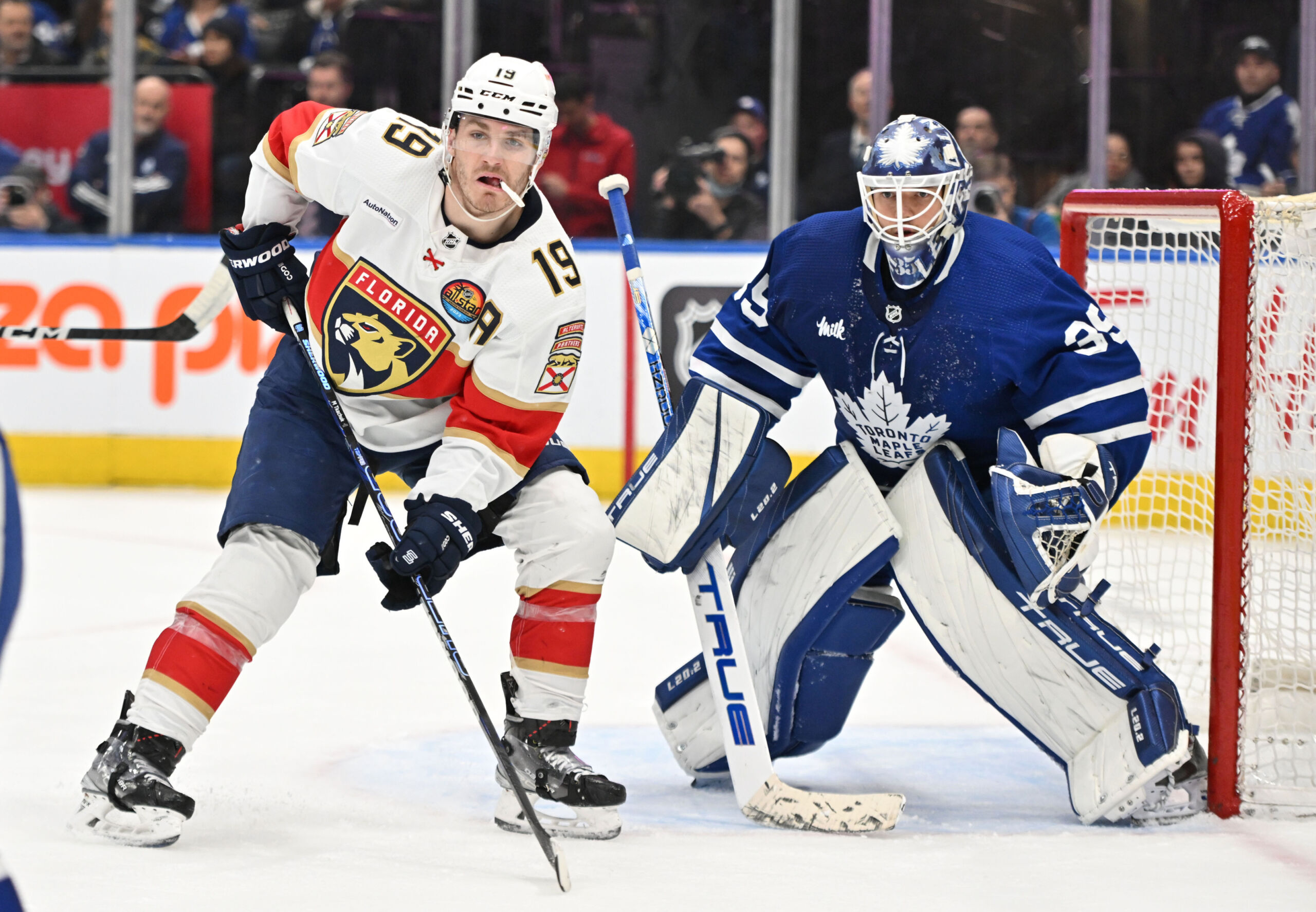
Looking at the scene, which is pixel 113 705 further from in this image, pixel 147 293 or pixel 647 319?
pixel 147 293

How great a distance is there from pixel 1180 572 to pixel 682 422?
1.49 m

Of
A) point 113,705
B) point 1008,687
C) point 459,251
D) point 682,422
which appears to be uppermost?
point 459,251

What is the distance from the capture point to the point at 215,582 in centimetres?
227

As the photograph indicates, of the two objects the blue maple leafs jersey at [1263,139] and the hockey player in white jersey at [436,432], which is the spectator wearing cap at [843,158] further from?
the hockey player in white jersey at [436,432]

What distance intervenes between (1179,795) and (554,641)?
934 millimetres

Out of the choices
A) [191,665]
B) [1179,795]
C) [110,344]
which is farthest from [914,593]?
[110,344]

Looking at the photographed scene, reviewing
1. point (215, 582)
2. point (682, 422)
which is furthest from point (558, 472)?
point (215, 582)

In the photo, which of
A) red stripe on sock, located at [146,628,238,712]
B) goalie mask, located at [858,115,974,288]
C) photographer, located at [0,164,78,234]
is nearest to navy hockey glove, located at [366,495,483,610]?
red stripe on sock, located at [146,628,238,712]

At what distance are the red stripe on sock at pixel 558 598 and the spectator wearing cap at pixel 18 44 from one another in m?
4.34

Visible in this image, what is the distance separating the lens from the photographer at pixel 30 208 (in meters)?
5.75

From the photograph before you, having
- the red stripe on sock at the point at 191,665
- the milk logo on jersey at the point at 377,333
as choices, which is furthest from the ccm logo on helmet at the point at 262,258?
the red stripe on sock at the point at 191,665

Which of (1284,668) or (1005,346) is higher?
(1005,346)

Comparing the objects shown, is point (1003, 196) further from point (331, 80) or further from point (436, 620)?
point (436, 620)

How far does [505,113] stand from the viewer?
2285 mm
